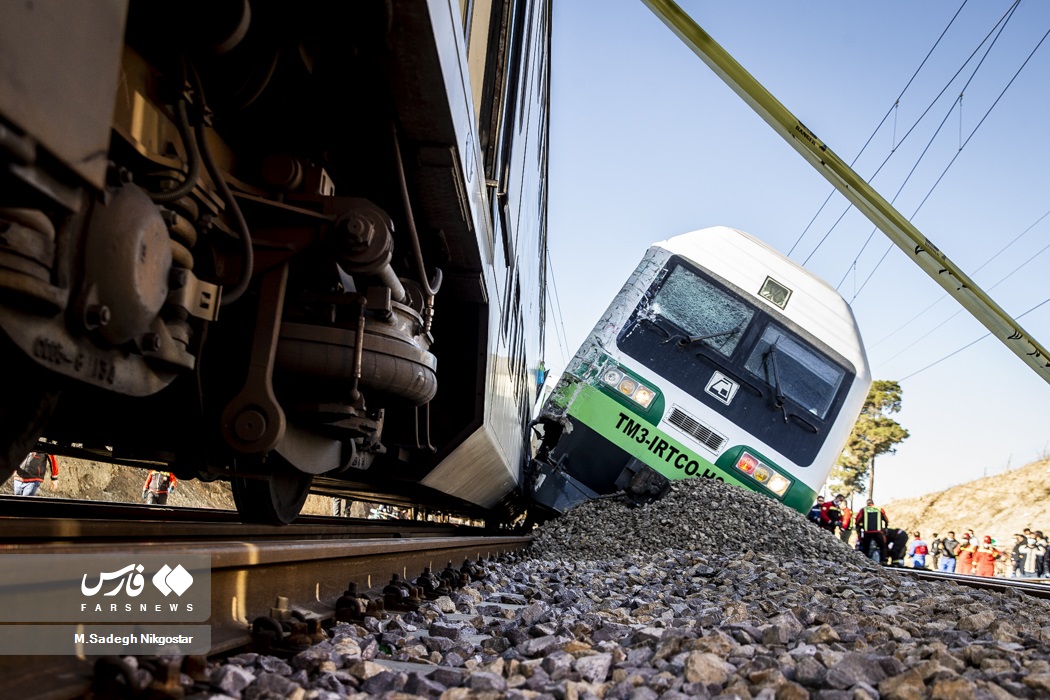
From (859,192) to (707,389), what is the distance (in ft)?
20.4

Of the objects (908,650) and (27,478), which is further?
(27,478)

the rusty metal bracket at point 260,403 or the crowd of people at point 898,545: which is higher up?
the rusty metal bracket at point 260,403

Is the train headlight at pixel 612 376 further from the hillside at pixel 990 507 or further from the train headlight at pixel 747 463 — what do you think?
the hillside at pixel 990 507

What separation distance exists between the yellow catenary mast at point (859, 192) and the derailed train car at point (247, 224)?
10176 millimetres

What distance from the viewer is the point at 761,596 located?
3.94 meters

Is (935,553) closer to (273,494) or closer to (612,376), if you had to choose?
(612,376)

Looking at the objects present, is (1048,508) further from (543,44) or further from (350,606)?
(350,606)

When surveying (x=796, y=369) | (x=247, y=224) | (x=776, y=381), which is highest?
(x=796, y=369)

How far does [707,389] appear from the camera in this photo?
9.41 meters

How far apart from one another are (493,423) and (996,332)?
35.1ft

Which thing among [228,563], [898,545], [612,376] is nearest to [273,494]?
[228,563]

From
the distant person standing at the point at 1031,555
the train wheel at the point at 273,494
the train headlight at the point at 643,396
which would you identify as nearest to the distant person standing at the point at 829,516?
the train headlight at the point at 643,396

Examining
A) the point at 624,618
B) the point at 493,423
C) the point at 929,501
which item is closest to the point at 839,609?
the point at 624,618

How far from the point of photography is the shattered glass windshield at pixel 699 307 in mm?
9445
